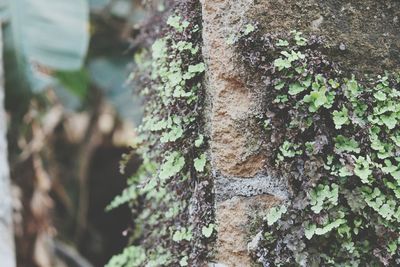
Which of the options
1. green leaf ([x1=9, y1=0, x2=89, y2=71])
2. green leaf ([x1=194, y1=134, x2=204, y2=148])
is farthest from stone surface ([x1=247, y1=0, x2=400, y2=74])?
green leaf ([x1=9, y1=0, x2=89, y2=71])

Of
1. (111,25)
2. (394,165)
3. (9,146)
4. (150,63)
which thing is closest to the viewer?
(394,165)

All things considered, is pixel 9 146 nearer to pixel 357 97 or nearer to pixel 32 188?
pixel 32 188

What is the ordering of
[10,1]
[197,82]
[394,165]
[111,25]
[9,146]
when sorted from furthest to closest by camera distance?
1. [111,25]
2. [9,146]
3. [10,1]
4. [197,82]
5. [394,165]

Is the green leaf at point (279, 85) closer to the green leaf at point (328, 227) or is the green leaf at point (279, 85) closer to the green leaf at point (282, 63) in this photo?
the green leaf at point (282, 63)

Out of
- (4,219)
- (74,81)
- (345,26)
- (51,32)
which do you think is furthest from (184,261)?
(74,81)

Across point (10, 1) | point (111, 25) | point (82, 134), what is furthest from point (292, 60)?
point (82, 134)
